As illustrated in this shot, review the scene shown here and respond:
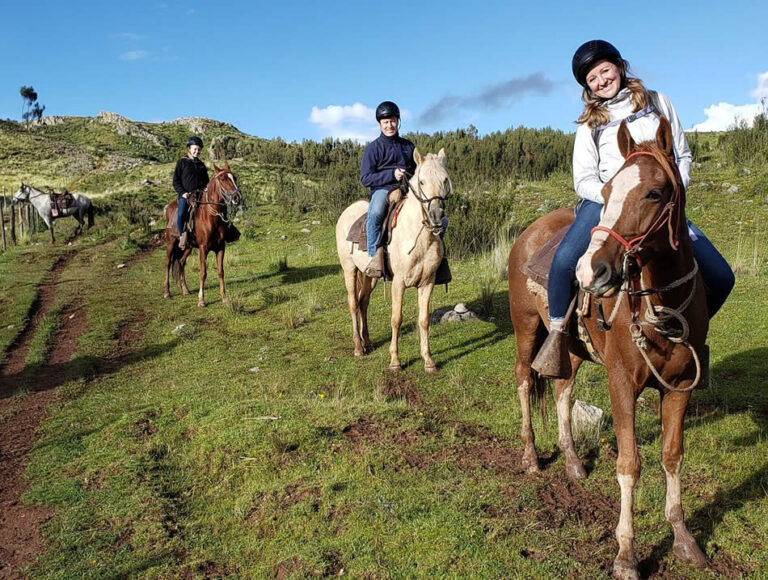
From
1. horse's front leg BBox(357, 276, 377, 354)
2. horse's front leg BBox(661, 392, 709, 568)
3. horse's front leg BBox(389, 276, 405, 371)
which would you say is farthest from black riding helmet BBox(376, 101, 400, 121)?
horse's front leg BBox(661, 392, 709, 568)

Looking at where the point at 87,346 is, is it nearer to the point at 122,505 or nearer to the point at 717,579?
the point at 122,505

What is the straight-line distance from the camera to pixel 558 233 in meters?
4.55

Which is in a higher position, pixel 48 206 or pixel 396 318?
pixel 48 206

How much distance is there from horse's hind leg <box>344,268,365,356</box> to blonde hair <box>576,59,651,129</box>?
5.43m

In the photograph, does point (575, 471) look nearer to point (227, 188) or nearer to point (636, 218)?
point (636, 218)

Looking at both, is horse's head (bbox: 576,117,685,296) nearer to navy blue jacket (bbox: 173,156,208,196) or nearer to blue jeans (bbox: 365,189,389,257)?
blue jeans (bbox: 365,189,389,257)

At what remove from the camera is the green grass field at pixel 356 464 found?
3.75 metres

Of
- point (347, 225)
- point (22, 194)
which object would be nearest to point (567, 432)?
point (347, 225)

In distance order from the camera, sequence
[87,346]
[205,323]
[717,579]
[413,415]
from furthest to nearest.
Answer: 1. [205,323]
2. [87,346]
3. [413,415]
4. [717,579]

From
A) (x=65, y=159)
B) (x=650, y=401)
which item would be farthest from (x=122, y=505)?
(x=65, y=159)

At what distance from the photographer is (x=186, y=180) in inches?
515

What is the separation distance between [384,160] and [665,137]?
5.75 meters

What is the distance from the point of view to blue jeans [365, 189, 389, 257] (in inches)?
328

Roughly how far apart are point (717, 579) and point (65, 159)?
58.3 metres
